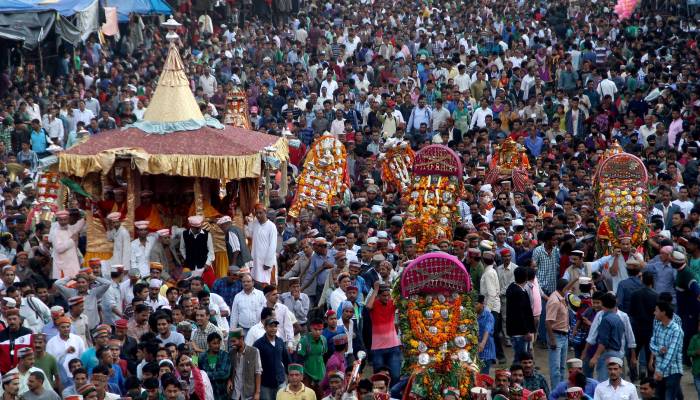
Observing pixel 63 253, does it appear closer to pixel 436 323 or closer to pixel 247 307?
pixel 247 307

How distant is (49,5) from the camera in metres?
30.1

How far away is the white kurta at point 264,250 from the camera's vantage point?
63.4ft

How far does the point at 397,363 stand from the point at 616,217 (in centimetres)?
422

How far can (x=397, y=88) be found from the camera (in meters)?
29.5

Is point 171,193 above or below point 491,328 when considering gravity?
above

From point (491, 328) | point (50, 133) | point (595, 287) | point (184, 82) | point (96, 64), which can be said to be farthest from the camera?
point (96, 64)

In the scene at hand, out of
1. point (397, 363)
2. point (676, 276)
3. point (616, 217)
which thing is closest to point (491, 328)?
point (397, 363)

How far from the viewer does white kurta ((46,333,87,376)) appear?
49.3 ft

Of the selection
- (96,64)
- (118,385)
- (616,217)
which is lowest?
(118,385)

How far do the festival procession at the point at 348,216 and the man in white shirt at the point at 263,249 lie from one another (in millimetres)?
23

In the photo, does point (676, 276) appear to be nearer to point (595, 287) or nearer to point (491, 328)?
point (595, 287)

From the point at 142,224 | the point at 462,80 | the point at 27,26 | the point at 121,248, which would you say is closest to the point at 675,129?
the point at 462,80

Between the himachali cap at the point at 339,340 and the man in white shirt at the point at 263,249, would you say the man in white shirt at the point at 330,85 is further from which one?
the himachali cap at the point at 339,340

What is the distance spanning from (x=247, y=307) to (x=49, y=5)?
14827 millimetres
